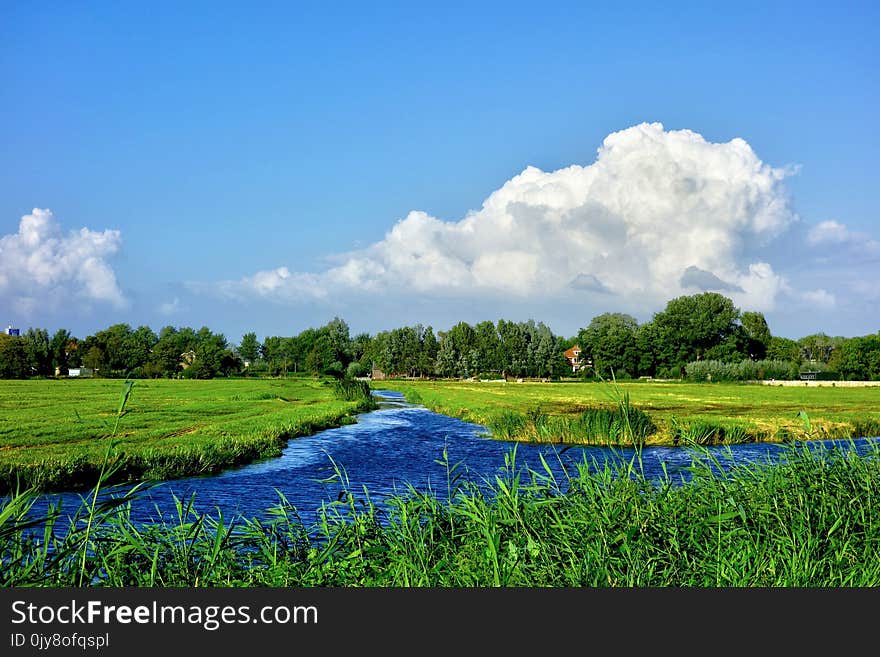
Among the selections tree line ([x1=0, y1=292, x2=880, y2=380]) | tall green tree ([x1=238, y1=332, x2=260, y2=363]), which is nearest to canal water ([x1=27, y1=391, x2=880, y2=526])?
tree line ([x1=0, y1=292, x2=880, y2=380])

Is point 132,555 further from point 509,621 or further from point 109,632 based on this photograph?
point 509,621

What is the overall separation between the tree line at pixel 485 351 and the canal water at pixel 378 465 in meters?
29.1

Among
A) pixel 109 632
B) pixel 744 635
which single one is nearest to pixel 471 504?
pixel 744 635

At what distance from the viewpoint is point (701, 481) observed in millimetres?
8078

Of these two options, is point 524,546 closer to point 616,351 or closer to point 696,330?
point 616,351

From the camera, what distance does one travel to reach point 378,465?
2359 cm

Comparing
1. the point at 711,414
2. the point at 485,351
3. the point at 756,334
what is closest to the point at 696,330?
the point at 756,334

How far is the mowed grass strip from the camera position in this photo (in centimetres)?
1911

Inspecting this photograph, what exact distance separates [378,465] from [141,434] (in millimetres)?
11545

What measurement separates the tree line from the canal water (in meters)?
29.1

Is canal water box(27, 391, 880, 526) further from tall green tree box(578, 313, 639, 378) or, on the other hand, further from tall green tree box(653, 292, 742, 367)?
tall green tree box(653, 292, 742, 367)

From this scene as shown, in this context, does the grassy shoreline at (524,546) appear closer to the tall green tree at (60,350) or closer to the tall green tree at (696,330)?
the tall green tree at (696,330)

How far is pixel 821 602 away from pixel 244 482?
17455 millimetres

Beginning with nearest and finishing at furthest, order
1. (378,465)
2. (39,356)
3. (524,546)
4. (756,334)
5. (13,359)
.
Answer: (524,546)
(378,465)
(13,359)
(39,356)
(756,334)
